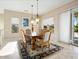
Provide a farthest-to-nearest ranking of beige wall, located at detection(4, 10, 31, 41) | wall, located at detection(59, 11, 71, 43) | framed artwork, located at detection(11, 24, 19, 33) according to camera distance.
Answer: framed artwork, located at detection(11, 24, 19, 33)
beige wall, located at detection(4, 10, 31, 41)
wall, located at detection(59, 11, 71, 43)

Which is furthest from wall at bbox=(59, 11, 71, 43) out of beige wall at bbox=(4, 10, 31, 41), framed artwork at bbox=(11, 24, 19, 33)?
framed artwork at bbox=(11, 24, 19, 33)

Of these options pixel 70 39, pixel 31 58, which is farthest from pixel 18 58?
pixel 70 39

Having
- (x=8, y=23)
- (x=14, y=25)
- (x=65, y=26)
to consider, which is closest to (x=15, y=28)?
(x=14, y=25)

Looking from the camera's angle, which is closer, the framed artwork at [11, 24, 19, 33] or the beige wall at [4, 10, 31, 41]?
the beige wall at [4, 10, 31, 41]

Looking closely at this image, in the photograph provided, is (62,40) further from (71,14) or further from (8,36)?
(8,36)

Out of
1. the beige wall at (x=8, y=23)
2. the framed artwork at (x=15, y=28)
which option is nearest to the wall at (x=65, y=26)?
the beige wall at (x=8, y=23)

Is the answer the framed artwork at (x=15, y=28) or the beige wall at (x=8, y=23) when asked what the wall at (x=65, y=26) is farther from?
the framed artwork at (x=15, y=28)

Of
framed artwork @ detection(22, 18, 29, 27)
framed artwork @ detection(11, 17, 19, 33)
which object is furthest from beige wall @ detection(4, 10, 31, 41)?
framed artwork @ detection(22, 18, 29, 27)

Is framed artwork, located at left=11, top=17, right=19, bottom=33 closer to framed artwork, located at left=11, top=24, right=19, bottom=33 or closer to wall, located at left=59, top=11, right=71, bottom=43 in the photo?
framed artwork, located at left=11, top=24, right=19, bottom=33

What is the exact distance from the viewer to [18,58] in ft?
13.7

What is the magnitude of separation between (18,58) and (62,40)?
15.7 ft

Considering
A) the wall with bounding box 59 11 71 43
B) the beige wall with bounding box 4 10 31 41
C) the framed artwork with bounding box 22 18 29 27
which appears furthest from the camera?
the framed artwork with bounding box 22 18 29 27

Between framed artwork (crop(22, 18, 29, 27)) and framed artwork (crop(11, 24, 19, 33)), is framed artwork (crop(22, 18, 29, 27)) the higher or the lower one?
the higher one

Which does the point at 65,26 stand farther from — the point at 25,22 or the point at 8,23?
the point at 8,23
